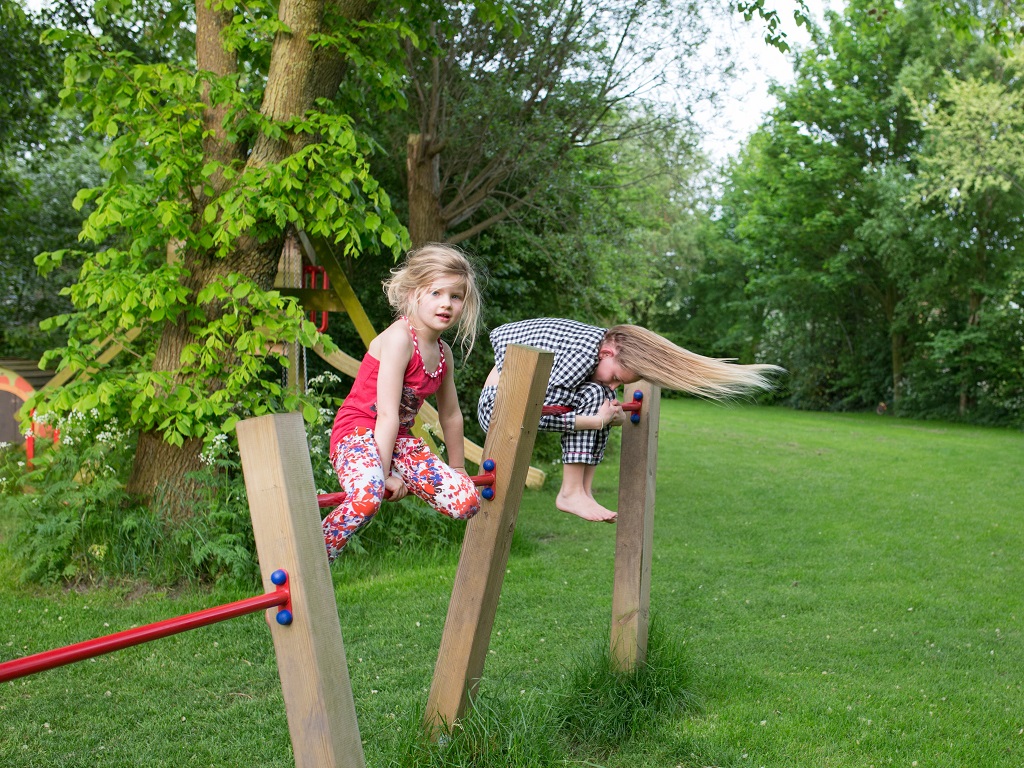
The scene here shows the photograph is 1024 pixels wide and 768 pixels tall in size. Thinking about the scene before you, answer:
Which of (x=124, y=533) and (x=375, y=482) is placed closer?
(x=375, y=482)

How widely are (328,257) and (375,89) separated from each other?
141 centimetres

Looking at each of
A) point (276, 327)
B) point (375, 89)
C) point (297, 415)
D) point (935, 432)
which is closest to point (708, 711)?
point (297, 415)

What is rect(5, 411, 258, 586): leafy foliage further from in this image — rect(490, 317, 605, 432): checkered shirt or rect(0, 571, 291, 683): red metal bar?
rect(0, 571, 291, 683): red metal bar

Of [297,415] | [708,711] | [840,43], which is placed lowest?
[708,711]

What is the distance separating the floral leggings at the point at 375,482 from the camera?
295 centimetres

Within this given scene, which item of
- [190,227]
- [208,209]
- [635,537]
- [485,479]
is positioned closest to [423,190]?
[190,227]

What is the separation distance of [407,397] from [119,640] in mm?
1728

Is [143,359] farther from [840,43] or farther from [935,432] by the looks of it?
[840,43]

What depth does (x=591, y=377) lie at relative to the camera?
13.6 feet

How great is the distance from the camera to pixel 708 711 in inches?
169

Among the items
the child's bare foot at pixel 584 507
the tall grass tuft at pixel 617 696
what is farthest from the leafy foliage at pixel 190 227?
the tall grass tuft at pixel 617 696

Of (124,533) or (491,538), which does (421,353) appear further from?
(124,533)

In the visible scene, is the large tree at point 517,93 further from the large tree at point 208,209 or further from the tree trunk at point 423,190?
the large tree at point 208,209

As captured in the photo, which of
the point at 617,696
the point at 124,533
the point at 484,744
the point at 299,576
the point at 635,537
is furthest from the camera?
the point at 124,533
